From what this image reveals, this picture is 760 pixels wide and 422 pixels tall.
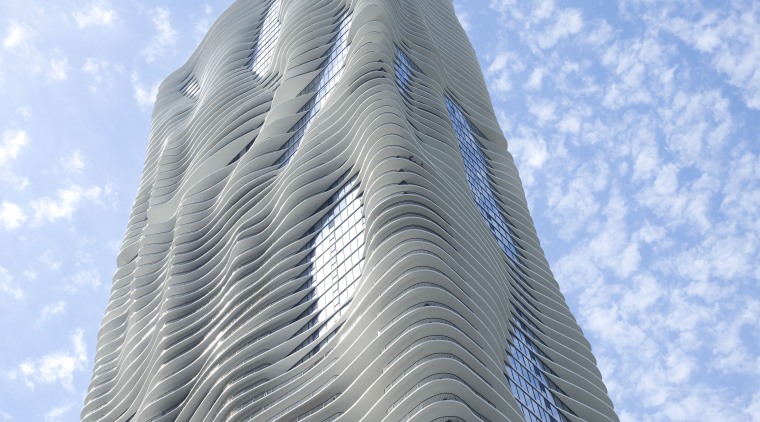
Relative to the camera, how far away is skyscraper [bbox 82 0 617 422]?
61.3m

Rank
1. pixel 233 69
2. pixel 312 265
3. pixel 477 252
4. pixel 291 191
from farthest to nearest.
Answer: pixel 233 69 → pixel 291 191 → pixel 312 265 → pixel 477 252

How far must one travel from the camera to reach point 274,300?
7388 cm

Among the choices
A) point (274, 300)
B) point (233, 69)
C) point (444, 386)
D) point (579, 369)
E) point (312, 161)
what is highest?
point (233, 69)

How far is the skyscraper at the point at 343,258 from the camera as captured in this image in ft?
201

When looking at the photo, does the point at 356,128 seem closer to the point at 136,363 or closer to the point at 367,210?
the point at 367,210

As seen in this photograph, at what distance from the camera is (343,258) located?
72.9 metres

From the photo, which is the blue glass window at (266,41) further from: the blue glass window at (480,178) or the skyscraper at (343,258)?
the blue glass window at (480,178)

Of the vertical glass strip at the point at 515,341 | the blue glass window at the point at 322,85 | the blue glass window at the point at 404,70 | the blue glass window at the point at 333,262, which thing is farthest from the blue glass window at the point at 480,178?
the blue glass window at the point at 333,262

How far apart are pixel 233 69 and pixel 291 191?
39809 mm

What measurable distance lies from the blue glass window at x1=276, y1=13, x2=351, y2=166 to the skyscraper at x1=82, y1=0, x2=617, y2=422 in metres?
0.24

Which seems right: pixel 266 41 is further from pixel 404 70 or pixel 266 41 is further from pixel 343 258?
pixel 343 258

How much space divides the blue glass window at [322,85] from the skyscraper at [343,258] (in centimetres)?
24

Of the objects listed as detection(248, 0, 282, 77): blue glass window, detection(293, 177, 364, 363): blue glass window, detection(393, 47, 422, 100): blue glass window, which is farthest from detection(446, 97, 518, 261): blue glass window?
detection(248, 0, 282, 77): blue glass window

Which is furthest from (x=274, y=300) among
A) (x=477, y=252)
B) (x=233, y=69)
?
(x=233, y=69)
